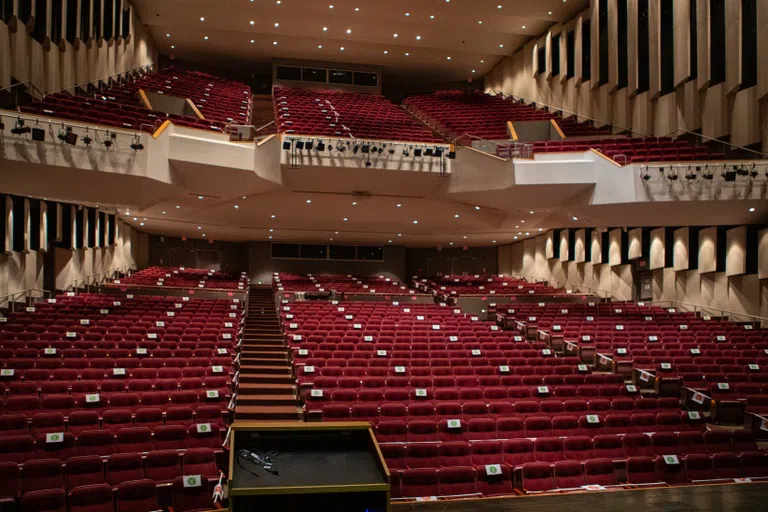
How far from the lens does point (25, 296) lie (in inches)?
506

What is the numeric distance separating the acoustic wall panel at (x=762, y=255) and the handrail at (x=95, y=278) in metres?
15.3

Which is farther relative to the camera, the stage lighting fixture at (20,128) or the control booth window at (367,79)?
the control booth window at (367,79)

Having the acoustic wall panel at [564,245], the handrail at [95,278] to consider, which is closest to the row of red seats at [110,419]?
the handrail at [95,278]

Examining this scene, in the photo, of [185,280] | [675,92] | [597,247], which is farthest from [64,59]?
[597,247]

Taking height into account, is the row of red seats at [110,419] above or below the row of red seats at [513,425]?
above

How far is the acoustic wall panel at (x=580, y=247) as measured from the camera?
19047mm

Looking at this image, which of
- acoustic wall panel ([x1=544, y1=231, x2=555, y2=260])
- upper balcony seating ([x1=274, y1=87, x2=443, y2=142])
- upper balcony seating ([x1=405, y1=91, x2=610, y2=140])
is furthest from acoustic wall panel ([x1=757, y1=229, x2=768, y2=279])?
acoustic wall panel ([x1=544, y1=231, x2=555, y2=260])

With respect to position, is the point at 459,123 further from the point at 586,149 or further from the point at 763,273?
the point at 763,273

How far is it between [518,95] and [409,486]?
61.0ft

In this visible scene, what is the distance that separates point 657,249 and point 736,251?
7.37 feet

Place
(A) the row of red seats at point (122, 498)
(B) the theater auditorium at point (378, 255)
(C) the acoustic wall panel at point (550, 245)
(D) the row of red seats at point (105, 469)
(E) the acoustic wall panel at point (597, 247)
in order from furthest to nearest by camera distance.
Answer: (C) the acoustic wall panel at point (550, 245)
(E) the acoustic wall panel at point (597, 247)
(B) the theater auditorium at point (378, 255)
(D) the row of red seats at point (105, 469)
(A) the row of red seats at point (122, 498)

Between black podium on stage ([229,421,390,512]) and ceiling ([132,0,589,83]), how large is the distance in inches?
647

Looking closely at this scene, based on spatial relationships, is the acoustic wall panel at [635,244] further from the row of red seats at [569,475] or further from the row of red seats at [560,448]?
the row of red seats at [569,475]

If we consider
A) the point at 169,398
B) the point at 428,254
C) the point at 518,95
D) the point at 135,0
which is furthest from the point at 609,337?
the point at 135,0
